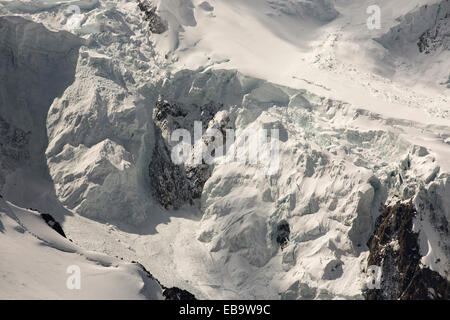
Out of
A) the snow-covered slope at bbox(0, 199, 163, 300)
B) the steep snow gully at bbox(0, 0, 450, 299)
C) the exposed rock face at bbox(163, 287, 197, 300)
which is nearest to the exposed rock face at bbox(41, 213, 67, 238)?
the snow-covered slope at bbox(0, 199, 163, 300)

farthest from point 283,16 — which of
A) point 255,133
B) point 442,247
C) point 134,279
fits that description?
point 134,279

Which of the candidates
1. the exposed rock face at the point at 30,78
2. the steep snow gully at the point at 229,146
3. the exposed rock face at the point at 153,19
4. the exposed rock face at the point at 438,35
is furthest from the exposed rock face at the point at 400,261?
the exposed rock face at the point at 153,19

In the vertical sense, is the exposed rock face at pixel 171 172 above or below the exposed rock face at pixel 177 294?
above

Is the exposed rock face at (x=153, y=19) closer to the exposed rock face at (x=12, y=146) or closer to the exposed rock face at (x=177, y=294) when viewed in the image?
the exposed rock face at (x=12, y=146)

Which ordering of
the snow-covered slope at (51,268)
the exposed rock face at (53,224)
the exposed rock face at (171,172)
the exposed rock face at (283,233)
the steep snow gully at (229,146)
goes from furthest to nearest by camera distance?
1. the exposed rock face at (171,172)
2. the exposed rock face at (283,233)
3. the steep snow gully at (229,146)
4. the exposed rock face at (53,224)
5. the snow-covered slope at (51,268)

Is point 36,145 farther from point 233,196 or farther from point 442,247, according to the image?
point 442,247
